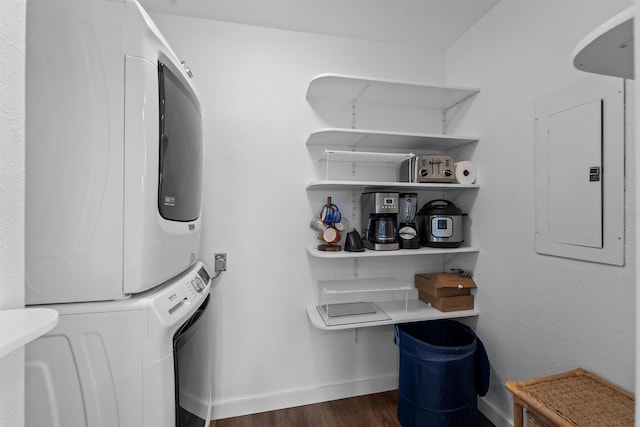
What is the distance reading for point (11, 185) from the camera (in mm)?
571

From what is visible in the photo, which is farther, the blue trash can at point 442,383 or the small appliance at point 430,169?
the small appliance at point 430,169

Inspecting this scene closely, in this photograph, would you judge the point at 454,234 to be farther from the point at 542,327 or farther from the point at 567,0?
the point at 567,0

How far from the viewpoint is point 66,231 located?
0.89 metres

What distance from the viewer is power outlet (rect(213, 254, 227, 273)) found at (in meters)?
1.83

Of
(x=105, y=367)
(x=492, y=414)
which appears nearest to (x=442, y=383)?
(x=492, y=414)

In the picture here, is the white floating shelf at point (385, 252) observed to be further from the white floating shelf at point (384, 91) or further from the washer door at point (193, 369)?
the white floating shelf at point (384, 91)

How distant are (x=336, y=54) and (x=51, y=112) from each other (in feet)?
5.48

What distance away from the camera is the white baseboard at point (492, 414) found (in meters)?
1.67

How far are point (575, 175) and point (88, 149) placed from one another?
1.90m

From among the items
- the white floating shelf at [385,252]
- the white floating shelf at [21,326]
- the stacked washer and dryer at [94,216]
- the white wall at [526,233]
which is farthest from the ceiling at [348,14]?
the white floating shelf at [21,326]

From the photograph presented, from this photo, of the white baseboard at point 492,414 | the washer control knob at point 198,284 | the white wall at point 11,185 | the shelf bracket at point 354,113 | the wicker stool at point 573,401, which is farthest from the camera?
the shelf bracket at point 354,113

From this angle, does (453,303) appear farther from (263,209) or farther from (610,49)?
(610,49)

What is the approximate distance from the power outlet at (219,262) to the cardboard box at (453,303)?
1.37 meters

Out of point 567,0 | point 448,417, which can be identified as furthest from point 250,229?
point 567,0
